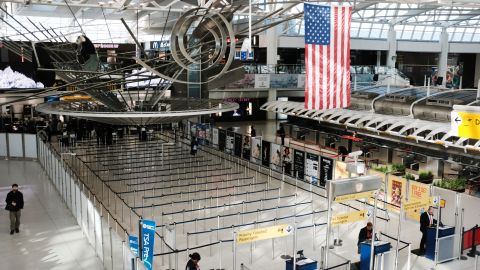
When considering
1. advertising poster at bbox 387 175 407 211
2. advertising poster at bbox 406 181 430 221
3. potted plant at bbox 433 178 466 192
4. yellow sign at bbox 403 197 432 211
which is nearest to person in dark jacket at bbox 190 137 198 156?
advertising poster at bbox 387 175 407 211

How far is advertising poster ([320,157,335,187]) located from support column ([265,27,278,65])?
24.1 m

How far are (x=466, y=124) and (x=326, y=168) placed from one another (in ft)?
21.6

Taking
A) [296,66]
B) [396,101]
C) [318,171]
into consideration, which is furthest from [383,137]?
[296,66]

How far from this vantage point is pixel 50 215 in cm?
1600

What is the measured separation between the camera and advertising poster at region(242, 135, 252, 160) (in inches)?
928

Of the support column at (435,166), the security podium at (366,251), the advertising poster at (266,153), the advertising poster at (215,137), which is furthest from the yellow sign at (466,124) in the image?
the advertising poster at (215,137)

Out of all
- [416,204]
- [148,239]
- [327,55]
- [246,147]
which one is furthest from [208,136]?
[148,239]

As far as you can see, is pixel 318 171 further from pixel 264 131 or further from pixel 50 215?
pixel 264 131

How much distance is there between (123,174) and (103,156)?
5.18 metres

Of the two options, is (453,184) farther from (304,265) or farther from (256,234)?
(256,234)

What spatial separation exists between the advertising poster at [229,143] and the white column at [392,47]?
2761 centimetres

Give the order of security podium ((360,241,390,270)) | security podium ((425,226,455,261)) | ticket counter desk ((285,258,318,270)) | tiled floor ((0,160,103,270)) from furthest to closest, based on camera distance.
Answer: security podium ((425,226,455,261))
tiled floor ((0,160,103,270))
security podium ((360,241,390,270))
ticket counter desk ((285,258,318,270))

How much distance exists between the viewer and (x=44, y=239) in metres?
13.9

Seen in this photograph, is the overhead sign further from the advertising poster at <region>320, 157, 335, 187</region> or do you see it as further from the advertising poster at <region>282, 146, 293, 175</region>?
the advertising poster at <region>282, 146, 293, 175</region>
